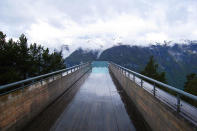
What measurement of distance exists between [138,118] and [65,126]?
216cm

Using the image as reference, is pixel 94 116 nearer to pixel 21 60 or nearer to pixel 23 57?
pixel 21 60

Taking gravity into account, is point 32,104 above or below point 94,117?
above

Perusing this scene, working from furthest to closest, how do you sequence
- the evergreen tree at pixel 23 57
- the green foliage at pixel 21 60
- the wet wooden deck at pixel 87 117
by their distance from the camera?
the evergreen tree at pixel 23 57 < the green foliage at pixel 21 60 < the wet wooden deck at pixel 87 117

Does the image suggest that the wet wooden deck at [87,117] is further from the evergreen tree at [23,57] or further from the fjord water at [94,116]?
the evergreen tree at [23,57]

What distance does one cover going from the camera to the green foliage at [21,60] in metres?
14.5

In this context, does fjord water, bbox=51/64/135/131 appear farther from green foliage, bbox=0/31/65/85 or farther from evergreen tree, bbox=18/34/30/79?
evergreen tree, bbox=18/34/30/79

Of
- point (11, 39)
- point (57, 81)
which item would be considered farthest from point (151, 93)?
point (11, 39)

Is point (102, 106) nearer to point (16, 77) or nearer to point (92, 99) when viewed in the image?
point (92, 99)

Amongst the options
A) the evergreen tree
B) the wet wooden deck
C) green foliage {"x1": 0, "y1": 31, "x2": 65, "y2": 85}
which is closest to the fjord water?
the wet wooden deck

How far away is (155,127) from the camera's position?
3447 mm

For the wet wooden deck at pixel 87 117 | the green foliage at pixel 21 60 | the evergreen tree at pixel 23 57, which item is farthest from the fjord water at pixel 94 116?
the evergreen tree at pixel 23 57

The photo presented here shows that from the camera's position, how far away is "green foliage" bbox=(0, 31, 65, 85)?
14.5 meters

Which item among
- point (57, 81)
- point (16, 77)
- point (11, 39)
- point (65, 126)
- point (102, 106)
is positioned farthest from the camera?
point (11, 39)

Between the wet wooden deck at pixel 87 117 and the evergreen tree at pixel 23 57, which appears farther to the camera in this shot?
the evergreen tree at pixel 23 57
